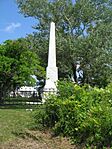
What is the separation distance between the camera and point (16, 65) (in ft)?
66.5

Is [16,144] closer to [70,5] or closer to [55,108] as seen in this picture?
[55,108]

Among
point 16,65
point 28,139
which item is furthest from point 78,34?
point 28,139

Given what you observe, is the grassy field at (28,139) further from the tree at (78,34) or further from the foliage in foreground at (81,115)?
the tree at (78,34)

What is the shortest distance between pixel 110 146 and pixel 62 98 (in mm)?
2811

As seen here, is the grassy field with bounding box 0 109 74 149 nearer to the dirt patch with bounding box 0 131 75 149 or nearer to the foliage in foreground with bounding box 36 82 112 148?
the dirt patch with bounding box 0 131 75 149

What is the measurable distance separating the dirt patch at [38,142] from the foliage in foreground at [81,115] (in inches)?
7.5

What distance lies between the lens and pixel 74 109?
26.4 feet

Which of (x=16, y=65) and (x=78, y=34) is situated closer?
(x=16, y=65)

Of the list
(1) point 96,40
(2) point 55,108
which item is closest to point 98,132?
(2) point 55,108

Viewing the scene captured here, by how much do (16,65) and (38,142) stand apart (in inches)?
501

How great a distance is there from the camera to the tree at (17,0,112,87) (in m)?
29.4

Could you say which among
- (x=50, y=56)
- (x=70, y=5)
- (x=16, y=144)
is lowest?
(x=16, y=144)

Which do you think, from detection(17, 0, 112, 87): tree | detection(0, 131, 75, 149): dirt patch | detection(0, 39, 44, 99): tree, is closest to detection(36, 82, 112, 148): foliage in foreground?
detection(0, 131, 75, 149): dirt patch

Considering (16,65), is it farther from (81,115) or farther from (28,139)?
(81,115)
